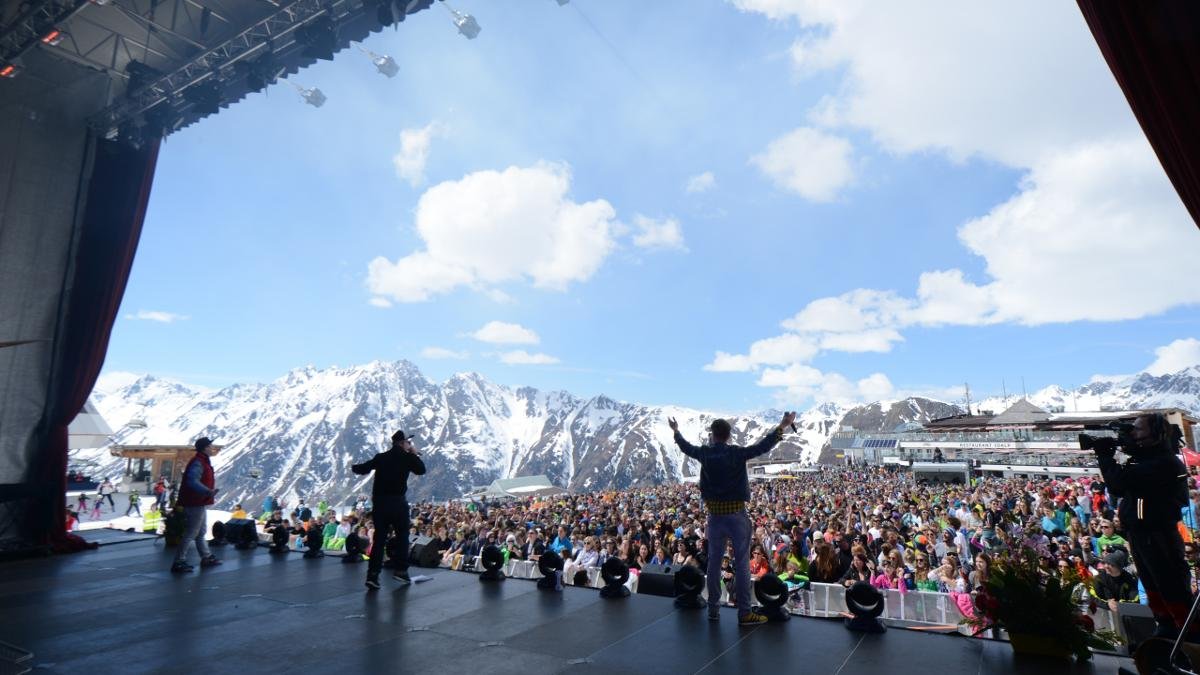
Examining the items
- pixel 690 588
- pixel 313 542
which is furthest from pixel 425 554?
pixel 690 588

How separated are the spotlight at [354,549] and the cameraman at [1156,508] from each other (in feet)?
24.2

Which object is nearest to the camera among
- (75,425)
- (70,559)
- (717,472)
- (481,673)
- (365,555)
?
(481,673)

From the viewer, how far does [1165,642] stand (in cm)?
283

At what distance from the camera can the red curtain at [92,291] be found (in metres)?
8.45

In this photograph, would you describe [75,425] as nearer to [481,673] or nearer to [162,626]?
[162,626]

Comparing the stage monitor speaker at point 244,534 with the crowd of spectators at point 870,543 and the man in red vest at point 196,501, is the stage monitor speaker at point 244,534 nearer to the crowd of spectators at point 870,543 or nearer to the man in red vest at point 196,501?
the crowd of spectators at point 870,543

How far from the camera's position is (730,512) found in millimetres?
4363

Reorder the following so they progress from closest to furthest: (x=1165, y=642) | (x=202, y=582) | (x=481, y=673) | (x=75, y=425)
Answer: (x=1165, y=642), (x=481, y=673), (x=202, y=582), (x=75, y=425)

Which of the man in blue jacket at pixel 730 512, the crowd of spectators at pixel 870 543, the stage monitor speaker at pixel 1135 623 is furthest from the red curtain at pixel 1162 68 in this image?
the man in blue jacket at pixel 730 512

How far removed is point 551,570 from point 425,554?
2.36 metres

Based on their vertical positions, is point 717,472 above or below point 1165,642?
above

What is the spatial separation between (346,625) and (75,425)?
36.4 ft

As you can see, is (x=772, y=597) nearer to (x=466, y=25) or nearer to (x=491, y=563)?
(x=491, y=563)

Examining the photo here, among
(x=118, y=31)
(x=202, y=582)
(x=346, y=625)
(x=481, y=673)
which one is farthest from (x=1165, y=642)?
(x=118, y=31)
